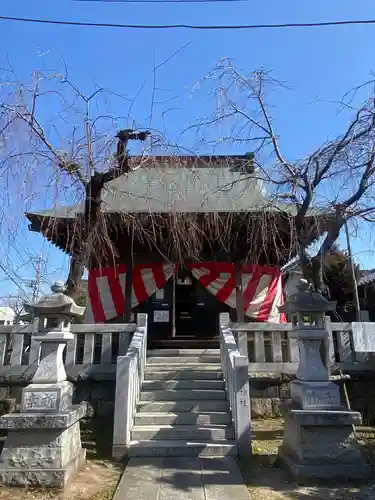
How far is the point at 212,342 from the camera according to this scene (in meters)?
10.3

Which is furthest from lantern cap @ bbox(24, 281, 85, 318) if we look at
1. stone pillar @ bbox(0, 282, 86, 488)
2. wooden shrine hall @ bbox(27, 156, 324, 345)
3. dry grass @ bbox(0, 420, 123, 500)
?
wooden shrine hall @ bbox(27, 156, 324, 345)

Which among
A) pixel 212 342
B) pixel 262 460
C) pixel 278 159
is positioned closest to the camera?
pixel 262 460

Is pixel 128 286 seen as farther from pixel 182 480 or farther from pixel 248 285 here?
pixel 182 480

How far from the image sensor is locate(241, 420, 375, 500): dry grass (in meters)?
4.14

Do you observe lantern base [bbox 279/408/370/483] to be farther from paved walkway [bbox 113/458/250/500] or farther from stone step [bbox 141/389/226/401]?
stone step [bbox 141/389/226/401]

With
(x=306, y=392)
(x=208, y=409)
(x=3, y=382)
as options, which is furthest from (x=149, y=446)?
(x=3, y=382)

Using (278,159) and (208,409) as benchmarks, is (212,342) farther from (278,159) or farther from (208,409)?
(278,159)

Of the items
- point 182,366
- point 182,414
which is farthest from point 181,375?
point 182,414

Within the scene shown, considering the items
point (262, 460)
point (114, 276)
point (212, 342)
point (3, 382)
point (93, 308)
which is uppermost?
point (114, 276)

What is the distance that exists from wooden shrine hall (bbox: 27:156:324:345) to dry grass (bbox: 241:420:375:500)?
156 inches

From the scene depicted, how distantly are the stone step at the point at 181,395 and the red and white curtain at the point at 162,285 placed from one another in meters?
3.59

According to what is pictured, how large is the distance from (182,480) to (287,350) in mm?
3945

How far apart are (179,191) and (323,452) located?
476cm

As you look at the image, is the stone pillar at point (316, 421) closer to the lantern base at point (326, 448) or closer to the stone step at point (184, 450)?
the lantern base at point (326, 448)
